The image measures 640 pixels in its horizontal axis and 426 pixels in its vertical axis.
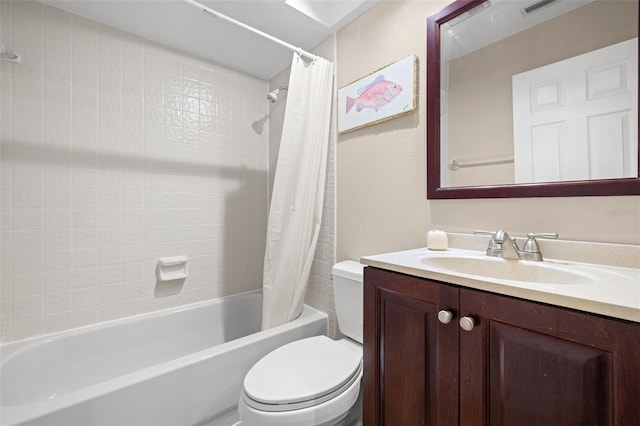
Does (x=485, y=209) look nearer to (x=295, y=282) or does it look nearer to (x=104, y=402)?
(x=295, y=282)

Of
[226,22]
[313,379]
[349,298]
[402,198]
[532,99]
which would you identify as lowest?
[313,379]

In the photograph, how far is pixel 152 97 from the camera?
176 cm

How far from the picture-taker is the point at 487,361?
0.62m

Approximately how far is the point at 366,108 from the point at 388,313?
111cm

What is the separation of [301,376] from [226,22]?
1.85 m

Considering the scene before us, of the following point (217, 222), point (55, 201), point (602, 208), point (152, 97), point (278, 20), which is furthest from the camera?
point (217, 222)

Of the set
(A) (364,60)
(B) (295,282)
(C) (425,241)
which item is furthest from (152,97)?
(C) (425,241)

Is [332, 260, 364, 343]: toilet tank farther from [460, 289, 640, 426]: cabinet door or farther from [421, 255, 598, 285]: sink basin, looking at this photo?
[460, 289, 640, 426]: cabinet door

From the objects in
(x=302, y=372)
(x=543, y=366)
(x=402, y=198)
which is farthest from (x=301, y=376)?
(x=402, y=198)

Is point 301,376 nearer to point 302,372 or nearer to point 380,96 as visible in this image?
point 302,372

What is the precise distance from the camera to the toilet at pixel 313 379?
0.93 meters

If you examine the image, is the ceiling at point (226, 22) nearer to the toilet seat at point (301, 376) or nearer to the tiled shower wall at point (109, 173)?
the tiled shower wall at point (109, 173)

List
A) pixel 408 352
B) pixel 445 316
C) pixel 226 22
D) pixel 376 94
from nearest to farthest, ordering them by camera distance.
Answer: pixel 445 316
pixel 408 352
pixel 376 94
pixel 226 22

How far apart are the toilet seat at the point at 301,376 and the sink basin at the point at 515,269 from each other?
0.57m
